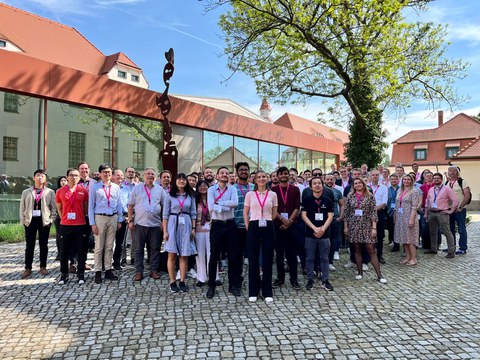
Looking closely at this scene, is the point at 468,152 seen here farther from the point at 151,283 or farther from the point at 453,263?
the point at 151,283

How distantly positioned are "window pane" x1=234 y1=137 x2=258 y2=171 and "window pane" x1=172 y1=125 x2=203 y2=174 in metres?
2.33

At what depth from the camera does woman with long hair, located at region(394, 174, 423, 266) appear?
7191 millimetres

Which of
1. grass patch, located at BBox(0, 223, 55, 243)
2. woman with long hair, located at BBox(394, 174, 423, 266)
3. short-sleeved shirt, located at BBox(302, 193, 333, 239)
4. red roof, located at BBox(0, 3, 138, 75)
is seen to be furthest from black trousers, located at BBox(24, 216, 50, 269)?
red roof, located at BBox(0, 3, 138, 75)

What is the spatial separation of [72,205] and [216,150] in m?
10.0

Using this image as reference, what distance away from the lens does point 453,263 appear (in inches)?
294

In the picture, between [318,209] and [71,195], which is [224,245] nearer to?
[318,209]

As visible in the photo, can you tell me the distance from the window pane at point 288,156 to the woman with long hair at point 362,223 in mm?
13263

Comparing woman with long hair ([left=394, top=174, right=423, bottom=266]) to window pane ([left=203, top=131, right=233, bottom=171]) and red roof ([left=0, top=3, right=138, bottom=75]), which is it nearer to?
window pane ([left=203, top=131, right=233, bottom=171])

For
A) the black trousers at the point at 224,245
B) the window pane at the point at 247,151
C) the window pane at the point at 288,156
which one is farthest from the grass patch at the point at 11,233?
the window pane at the point at 288,156

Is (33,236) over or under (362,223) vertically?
under

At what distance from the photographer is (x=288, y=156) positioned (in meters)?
20.2

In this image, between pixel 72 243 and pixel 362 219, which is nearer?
pixel 72 243

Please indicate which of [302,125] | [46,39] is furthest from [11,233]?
[302,125]

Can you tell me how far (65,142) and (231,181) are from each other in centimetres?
690
